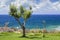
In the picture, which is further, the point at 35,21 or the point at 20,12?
the point at 35,21

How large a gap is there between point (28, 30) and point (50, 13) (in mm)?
1148

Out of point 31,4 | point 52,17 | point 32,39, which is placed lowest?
point 32,39

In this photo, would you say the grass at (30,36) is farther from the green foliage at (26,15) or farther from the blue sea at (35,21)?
the green foliage at (26,15)

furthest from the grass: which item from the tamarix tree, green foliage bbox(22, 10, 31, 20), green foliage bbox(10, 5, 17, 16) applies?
green foliage bbox(10, 5, 17, 16)

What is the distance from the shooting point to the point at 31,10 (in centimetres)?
839

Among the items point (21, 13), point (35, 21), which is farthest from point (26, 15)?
point (35, 21)

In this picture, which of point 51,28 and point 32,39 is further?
point 51,28

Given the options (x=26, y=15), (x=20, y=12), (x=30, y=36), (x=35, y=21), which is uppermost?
(x=20, y=12)

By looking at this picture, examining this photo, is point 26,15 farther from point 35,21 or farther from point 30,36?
point 30,36

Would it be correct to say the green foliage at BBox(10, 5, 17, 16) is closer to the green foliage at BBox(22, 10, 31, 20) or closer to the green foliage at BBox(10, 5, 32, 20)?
the green foliage at BBox(10, 5, 32, 20)

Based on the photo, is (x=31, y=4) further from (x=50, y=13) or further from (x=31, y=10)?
(x=50, y=13)

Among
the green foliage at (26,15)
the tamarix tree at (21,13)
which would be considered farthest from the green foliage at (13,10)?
the green foliage at (26,15)

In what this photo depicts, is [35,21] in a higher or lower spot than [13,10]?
lower

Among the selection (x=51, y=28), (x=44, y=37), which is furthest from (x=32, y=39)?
(x=51, y=28)
